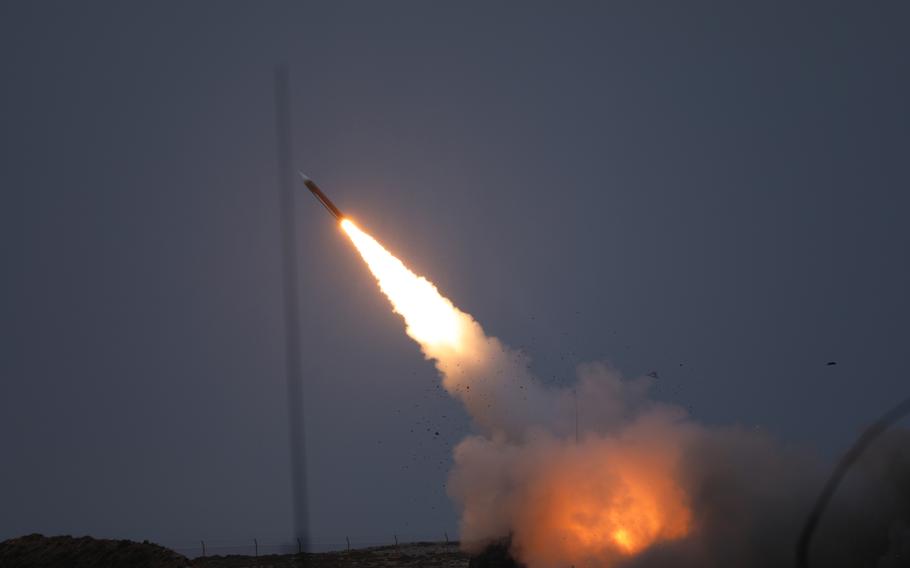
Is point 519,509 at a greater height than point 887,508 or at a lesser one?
greater

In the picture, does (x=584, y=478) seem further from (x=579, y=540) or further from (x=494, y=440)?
(x=494, y=440)

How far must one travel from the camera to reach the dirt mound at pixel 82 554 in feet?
122

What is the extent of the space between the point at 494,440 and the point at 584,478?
542 centimetres

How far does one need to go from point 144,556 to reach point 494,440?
15.9 m

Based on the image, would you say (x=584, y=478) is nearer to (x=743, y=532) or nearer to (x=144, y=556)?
(x=743, y=532)

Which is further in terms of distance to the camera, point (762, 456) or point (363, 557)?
point (363, 557)

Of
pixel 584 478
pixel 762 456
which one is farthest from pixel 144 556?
pixel 762 456

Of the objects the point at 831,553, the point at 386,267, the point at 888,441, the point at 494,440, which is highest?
the point at 386,267

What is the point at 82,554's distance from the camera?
127 feet

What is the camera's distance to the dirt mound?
3719cm

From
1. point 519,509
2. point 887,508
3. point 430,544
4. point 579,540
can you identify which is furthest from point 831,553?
point 430,544

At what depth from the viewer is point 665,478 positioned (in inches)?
1555

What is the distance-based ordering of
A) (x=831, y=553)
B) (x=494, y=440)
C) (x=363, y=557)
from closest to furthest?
(x=831, y=553), (x=494, y=440), (x=363, y=557)

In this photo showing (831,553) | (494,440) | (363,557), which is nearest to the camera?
(831,553)
